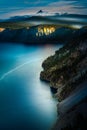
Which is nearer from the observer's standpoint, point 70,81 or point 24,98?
point 70,81

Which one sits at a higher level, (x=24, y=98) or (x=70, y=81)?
(x=70, y=81)

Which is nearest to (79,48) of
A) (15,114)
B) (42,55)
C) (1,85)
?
(1,85)

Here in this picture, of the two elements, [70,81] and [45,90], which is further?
[45,90]

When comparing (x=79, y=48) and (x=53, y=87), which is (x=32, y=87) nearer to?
(x=53, y=87)

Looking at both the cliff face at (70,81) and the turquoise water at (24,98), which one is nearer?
the cliff face at (70,81)

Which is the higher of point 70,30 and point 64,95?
point 64,95
